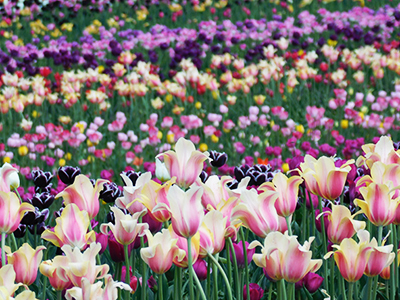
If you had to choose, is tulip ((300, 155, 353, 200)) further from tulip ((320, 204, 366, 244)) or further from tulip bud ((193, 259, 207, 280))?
tulip bud ((193, 259, 207, 280))

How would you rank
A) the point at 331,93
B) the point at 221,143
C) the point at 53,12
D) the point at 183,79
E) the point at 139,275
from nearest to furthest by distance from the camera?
the point at 139,275 < the point at 221,143 < the point at 183,79 < the point at 331,93 < the point at 53,12

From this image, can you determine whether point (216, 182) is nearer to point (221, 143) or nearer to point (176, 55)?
point (221, 143)

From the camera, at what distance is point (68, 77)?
6.46m

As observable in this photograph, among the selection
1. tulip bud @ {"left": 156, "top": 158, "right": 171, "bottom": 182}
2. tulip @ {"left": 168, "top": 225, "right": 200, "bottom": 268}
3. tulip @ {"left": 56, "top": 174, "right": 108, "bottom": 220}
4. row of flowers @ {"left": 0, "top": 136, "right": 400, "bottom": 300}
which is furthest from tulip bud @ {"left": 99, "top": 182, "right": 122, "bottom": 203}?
tulip @ {"left": 168, "top": 225, "right": 200, "bottom": 268}

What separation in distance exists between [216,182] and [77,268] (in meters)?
0.63

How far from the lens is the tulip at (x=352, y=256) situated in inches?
61.5

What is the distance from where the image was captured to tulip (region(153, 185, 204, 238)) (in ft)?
5.09

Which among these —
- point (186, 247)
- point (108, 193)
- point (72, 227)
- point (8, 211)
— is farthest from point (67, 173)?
point (186, 247)

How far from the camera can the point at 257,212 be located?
5.52ft

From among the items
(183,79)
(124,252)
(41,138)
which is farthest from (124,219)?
(183,79)

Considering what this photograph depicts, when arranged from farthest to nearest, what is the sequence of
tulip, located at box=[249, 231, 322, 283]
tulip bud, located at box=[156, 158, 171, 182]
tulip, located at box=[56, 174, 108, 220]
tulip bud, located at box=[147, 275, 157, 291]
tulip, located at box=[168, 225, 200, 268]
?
tulip bud, located at box=[156, 158, 171, 182] < tulip bud, located at box=[147, 275, 157, 291] < tulip, located at box=[56, 174, 108, 220] < tulip, located at box=[168, 225, 200, 268] < tulip, located at box=[249, 231, 322, 283]

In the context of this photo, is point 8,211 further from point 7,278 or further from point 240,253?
point 240,253

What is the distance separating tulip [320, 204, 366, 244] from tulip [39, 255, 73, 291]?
761mm

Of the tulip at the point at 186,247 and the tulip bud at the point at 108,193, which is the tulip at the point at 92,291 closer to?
the tulip at the point at 186,247
